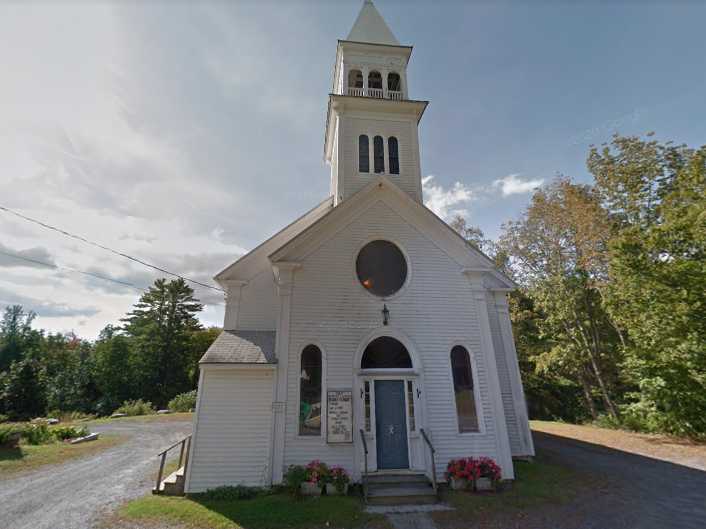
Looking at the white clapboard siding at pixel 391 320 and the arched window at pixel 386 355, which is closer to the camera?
the white clapboard siding at pixel 391 320

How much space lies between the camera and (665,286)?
1364 cm

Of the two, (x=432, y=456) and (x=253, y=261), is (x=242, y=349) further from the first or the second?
(x=432, y=456)

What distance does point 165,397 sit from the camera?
33.8m

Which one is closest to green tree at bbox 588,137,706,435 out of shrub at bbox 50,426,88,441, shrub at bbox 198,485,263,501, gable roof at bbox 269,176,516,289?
gable roof at bbox 269,176,516,289

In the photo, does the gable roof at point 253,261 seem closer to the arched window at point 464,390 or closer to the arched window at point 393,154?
the arched window at point 393,154

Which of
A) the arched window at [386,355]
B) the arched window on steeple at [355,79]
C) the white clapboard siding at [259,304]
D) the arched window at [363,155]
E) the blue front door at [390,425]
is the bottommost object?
the blue front door at [390,425]

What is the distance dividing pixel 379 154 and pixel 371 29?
737 centimetres

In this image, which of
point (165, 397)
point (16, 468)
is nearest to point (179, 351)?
point (165, 397)

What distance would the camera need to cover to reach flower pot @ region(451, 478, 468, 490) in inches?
325

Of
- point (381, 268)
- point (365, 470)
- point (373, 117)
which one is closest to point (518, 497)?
point (365, 470)

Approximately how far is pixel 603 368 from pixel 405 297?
18685 millimetres

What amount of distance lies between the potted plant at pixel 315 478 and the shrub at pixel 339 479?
0.53ft

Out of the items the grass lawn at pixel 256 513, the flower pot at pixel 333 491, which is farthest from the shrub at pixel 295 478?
the flower pot at pixel 333 491

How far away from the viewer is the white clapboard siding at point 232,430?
27.7ft
